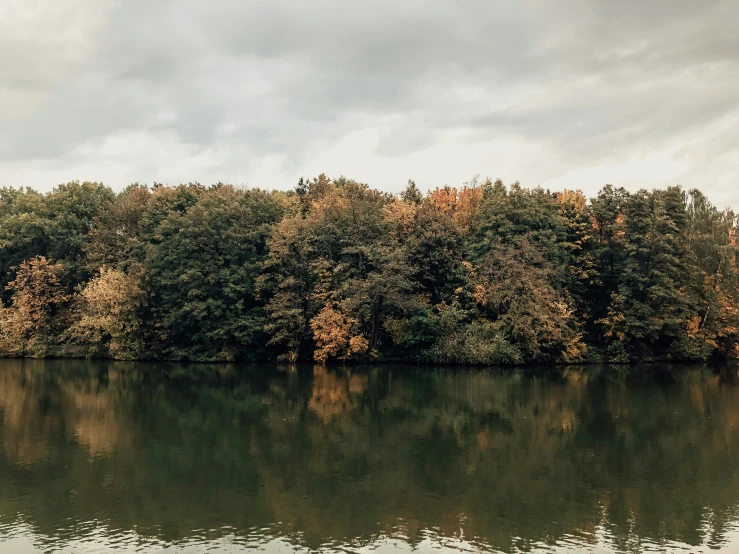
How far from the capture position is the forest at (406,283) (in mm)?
52156

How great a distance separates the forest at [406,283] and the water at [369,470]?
53.3 feet

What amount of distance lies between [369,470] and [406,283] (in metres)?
33.1

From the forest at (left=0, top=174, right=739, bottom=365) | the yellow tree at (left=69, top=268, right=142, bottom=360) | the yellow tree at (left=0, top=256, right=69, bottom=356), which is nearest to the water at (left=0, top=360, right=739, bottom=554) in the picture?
the forest at (left=0, top=174, right=739, bottom=365)

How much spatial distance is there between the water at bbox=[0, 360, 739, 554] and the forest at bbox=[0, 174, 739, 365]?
640 inches

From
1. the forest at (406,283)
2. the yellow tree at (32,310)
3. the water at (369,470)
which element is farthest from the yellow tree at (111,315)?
the water at (369,470)

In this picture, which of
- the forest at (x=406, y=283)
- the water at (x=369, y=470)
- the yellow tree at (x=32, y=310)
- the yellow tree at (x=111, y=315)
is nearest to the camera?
the water at (x=369, y=470)

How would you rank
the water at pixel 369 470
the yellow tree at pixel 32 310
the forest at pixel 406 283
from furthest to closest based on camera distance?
the yellow tree at pixel 32 310 → the forest at pixel 406 283 → the water at pixel 369 470

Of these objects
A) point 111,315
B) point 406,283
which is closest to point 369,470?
point 406,283

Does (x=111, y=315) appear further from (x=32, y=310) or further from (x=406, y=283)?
(x=406, y=283)

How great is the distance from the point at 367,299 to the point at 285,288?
348 inches

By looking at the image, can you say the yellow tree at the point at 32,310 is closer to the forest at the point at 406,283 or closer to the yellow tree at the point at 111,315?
the forest at the point at 406,283

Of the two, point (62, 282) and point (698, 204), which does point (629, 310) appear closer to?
point (698, 204)

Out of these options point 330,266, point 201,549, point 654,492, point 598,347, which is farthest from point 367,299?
point 201,549

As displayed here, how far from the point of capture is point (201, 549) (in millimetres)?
13141
